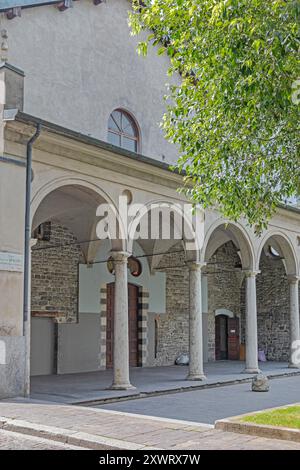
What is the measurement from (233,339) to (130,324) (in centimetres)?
583

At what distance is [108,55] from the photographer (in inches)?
659

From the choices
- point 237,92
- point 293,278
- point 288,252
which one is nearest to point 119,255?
point 237,92

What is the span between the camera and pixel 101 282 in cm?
1823

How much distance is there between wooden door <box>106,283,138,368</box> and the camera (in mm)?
18312

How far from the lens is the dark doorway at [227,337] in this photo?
2300cm

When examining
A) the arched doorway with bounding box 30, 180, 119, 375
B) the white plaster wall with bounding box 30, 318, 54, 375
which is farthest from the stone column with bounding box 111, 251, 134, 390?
the white plaster wall with bounding box 30, 318, 54, 375

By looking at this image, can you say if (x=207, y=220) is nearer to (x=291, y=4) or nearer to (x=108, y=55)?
(x=108, y=55)

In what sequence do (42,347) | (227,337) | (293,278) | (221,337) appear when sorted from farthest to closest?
(227,337) < (221,337) < (293,278) < (42,347)

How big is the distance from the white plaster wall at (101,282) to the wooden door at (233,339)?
413 cm

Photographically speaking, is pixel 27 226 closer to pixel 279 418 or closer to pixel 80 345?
pixel 279 418

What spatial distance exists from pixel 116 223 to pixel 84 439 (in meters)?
6.49

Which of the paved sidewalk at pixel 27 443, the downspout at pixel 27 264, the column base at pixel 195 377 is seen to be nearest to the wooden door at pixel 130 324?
the column base at pixel 195 377

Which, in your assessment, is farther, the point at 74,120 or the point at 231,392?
the point at 74,120
